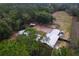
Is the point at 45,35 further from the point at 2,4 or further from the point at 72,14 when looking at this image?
the point at 2,4

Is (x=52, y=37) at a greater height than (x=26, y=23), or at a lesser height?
lesser

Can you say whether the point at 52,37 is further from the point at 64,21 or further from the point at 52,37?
the point at 64,21

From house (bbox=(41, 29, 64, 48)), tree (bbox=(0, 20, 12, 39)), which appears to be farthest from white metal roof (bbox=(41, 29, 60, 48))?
tree (bbox=(0, 20, 12, 39))

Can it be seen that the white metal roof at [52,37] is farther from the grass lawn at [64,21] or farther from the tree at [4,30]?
the tree at [4,30]

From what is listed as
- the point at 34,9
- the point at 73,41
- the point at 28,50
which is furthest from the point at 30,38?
the point at 73,41

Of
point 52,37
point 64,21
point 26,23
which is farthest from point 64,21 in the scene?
point 26,23

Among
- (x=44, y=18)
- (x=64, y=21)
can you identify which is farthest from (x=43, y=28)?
(x=64, y=21)
